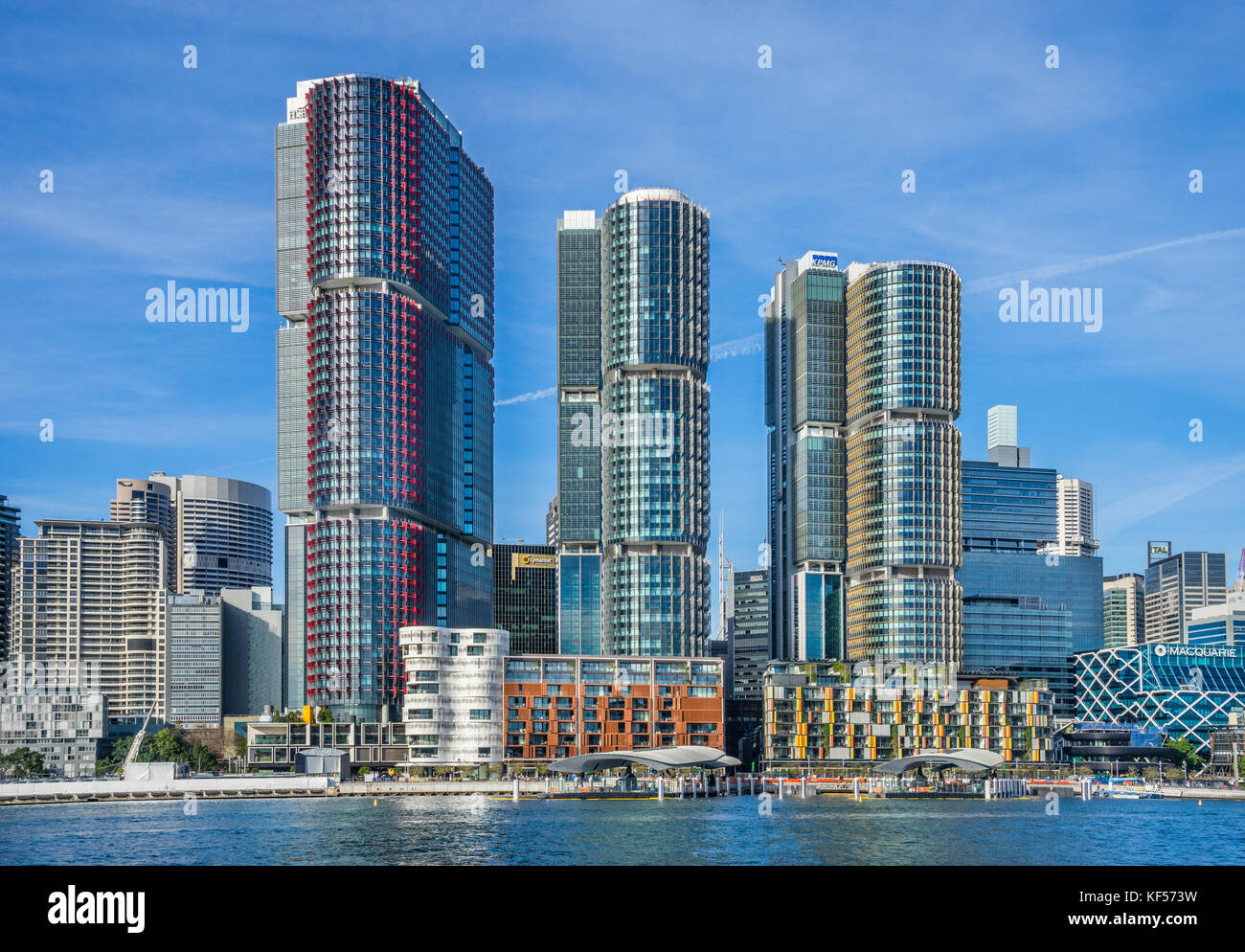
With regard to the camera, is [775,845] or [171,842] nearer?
[775,845]

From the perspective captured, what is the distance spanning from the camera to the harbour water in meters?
117

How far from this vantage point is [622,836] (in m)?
137

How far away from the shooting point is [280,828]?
6004 inches

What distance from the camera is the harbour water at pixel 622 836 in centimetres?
11700
